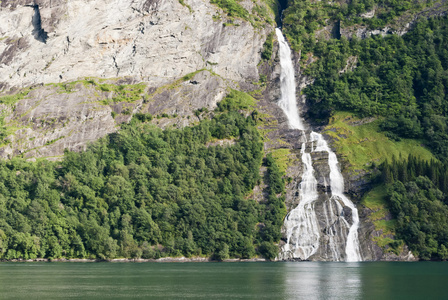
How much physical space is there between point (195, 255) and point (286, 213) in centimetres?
2648

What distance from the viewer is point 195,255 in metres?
134

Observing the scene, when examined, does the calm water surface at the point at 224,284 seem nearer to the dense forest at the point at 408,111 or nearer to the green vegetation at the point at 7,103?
the dense forest at the point at 408,111

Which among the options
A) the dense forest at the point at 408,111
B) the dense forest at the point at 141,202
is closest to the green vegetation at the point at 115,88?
the dense forest at the point at 141,202

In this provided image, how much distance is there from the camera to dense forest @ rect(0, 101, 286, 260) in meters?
128

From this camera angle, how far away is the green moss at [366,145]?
158m

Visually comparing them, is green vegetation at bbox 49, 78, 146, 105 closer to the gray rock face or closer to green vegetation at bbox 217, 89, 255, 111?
the gray rock face

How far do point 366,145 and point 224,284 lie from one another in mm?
97890

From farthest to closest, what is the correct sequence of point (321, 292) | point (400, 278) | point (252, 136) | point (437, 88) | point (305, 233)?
point (437, 88) < point (252, 136) < point (305, 233) < point (400, 278) < point (321, 292)

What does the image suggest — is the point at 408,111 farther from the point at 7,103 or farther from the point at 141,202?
the point at 7,103

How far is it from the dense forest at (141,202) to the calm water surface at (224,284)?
106 feet

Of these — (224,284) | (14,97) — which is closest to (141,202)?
(14,97)

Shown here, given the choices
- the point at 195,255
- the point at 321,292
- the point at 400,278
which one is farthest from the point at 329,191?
the point at 321,292

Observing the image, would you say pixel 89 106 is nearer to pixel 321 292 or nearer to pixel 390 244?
pixel 390 244

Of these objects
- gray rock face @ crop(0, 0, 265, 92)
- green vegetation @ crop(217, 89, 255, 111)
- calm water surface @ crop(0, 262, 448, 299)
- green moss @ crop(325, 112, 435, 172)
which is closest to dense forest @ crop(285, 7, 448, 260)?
green moss @ crop(325, 112, 435, 172)
